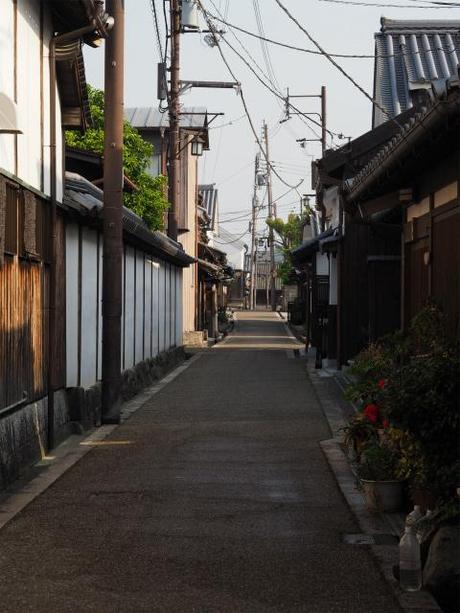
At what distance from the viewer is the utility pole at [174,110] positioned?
31.2 m

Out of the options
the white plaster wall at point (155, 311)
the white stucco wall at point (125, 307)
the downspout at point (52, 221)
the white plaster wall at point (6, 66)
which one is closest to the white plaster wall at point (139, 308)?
the white stucco wall at point (125, 307)

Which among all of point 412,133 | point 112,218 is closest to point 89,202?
point 112,218

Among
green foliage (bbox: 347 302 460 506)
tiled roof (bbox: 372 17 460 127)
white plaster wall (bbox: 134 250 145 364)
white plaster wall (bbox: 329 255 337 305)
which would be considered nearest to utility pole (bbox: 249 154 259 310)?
tiled roof (bbox: 372 17 460 127)

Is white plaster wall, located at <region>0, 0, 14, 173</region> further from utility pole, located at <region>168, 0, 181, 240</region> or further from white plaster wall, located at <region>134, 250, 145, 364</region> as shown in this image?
utility pole, located at <region>168, 0, 181, 240</region>

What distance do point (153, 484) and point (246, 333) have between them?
43030 millimetres

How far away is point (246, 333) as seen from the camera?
175ft

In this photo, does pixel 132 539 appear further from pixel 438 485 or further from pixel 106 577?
pixel 438 485

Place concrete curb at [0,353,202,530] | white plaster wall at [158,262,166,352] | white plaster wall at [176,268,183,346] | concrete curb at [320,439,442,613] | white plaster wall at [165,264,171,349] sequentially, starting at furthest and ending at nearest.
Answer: white plaster wall at [176,268,183,346] → white plaster wall at [165,264,171,349] → white plaster wall at [158,262,166,352] → concrete curb at [0,353,202,530] → concrete curb at [320,439,442,613]

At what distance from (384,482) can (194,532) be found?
6.32 ft

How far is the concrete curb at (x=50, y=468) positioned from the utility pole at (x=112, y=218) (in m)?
0.70

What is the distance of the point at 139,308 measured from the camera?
22188mm

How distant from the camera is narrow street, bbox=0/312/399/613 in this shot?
6.45 metres

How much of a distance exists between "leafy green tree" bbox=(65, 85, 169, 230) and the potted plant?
1721 centimetres

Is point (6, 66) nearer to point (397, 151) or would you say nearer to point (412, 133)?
point (397, 151)
